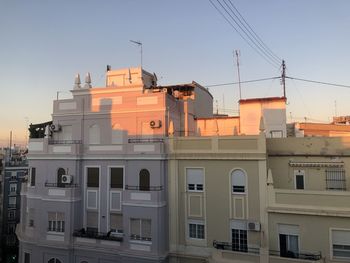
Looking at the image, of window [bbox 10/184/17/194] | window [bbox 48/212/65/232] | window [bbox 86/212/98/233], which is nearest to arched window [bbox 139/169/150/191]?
window [bbox 86/212/98/233]

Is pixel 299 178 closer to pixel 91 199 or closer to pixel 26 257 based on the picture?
pixel 91 199

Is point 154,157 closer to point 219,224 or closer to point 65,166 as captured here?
point 219,224

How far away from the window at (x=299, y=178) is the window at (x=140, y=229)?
900cm

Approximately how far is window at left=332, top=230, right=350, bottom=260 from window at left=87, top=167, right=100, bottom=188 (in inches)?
561

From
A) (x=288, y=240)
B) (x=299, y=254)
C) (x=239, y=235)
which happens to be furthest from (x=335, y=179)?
(x=239, y=235)

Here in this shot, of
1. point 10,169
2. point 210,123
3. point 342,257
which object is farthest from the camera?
point 10,169

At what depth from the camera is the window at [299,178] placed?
17.8 meters

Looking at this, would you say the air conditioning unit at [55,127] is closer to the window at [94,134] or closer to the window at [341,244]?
the window at [94,134]

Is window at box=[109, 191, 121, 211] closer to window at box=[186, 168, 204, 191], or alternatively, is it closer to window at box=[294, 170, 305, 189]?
window at box=[186, 168, 204, 191]

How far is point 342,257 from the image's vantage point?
15.1 meters

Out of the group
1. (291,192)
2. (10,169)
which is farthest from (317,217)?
(10,169)

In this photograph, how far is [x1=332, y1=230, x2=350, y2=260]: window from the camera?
15008mm

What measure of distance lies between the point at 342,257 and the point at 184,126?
42.6 feet

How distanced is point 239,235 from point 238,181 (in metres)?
3.05
